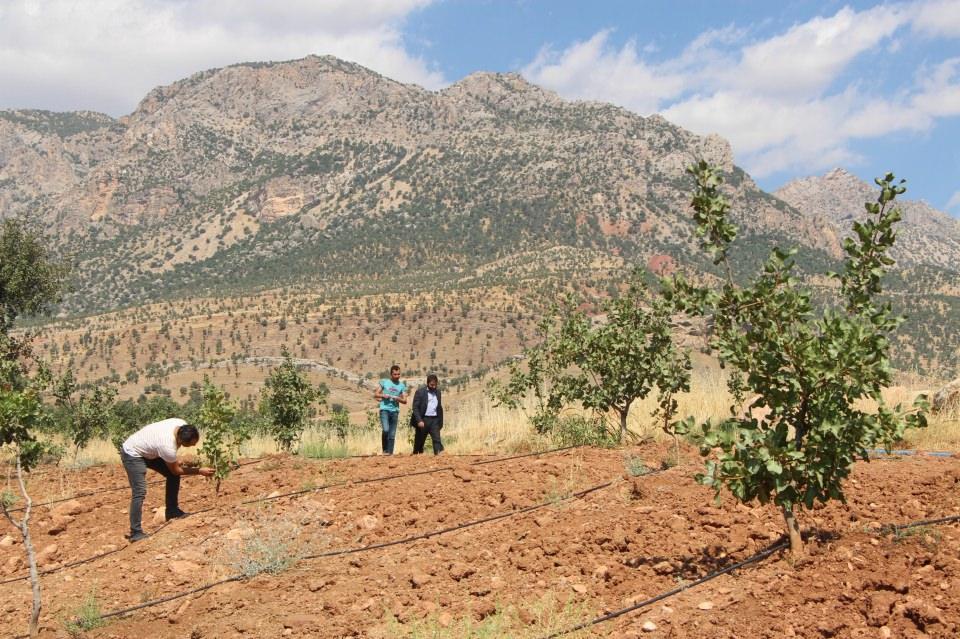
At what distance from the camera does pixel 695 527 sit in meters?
5.92

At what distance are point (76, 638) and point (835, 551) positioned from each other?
5543mm

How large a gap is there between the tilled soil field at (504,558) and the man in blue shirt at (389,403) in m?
2.71

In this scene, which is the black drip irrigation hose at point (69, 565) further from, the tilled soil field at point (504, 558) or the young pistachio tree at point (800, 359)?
the young pistachio tree at point (800, 359)

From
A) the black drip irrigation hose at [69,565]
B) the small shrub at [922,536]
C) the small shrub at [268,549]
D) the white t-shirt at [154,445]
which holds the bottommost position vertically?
the black drip irrigation hose at [69,565]

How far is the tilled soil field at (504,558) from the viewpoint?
444 centimetres

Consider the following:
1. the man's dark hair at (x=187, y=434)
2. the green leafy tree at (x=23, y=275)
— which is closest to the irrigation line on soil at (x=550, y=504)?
the man's dark hair at (x=187, y=434)

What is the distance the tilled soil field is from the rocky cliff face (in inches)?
3462

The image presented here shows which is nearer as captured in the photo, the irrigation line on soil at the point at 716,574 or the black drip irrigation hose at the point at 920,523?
the irrigation line on soil at the point at 716,574

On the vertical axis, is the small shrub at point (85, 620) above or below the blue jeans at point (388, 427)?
below

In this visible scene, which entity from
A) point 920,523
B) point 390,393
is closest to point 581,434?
point 390,393

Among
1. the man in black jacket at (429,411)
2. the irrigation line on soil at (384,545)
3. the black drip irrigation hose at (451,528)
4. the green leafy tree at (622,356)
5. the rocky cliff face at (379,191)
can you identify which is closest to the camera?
the irrigation line on soil at (384,545)

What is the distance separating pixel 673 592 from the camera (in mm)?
4828

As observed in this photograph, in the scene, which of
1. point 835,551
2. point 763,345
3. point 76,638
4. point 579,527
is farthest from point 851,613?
point 76,638

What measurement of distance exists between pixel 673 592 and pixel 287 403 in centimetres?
1207
